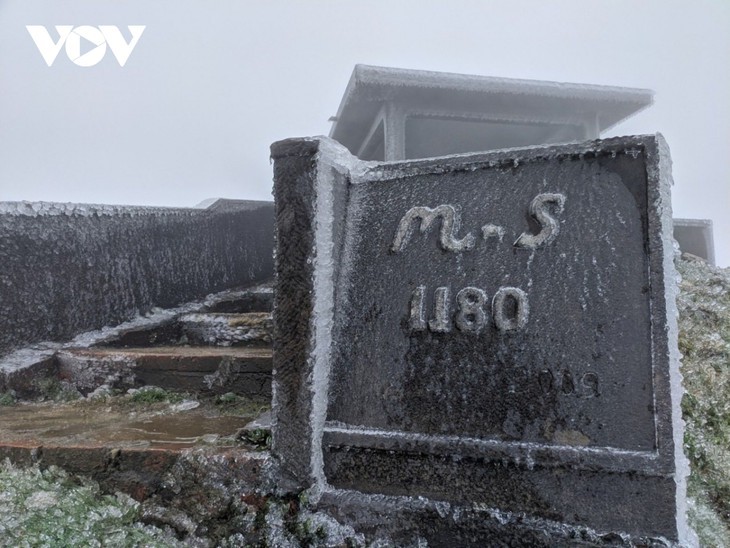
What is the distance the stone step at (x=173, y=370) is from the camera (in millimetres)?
2500

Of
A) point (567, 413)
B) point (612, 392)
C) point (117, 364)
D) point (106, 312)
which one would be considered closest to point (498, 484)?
point (567, 413)

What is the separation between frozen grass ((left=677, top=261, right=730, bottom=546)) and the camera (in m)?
1.76

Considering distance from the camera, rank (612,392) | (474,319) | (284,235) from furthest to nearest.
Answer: (284,235)
(474,319)
(612,392)

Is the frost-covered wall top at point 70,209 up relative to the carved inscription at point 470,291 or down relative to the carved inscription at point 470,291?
up

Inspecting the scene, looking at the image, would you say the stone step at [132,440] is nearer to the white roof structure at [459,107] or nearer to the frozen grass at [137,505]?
the frozen grass at [137,505]

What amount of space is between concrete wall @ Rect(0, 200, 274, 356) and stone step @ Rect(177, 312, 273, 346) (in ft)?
1.25

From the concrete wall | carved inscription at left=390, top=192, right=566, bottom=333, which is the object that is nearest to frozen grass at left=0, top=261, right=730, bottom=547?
carved inscription at left=390, top=192, right=566, bottom=333

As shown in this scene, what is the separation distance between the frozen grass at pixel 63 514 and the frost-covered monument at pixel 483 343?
53cm

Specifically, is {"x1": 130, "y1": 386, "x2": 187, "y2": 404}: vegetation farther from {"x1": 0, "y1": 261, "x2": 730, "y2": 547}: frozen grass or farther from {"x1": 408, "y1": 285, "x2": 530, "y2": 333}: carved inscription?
{"x1": 408, "y1": 285, "x2": 530, "y2": 333}: carved inscription

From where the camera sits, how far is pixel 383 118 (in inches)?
199

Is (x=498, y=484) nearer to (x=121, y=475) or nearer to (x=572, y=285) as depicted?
(x=572, y=285)

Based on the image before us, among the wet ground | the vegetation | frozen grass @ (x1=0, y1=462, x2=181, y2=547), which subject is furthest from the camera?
the vegetation

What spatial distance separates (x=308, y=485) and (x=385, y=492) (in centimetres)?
25

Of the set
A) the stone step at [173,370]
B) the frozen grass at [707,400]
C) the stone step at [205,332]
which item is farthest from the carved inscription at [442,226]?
the stone step at [205,332]
